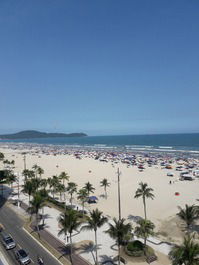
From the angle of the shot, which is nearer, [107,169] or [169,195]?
[169,195]

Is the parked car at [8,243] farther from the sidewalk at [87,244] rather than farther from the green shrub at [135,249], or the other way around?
the green shrub at [135,249]

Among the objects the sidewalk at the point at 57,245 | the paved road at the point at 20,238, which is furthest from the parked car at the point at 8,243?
the sidewalk at the point at 57,245

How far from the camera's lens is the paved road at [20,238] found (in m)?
23.1

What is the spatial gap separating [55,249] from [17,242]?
5.96 m

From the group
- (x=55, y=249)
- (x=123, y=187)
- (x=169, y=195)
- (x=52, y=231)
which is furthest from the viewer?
(x=123, y=187)

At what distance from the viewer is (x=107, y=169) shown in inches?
3295

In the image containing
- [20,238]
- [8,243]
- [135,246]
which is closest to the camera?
[135,246]

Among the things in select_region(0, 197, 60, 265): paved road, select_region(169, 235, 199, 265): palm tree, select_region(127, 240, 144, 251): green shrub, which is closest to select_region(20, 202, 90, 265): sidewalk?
select_region(0, 197, 60, 265): paved road

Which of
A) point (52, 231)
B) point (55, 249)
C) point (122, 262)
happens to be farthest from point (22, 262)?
point (122, 262)

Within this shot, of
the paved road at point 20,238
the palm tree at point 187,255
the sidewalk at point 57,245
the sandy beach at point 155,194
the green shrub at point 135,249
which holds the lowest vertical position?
the sandy beach at point 155,194

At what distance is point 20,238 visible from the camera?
2798 centimetres

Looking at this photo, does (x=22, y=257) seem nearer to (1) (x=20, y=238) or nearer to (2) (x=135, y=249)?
(1) (x=20, y=238)

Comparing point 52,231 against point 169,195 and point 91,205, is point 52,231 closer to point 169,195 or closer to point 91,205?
point 91,205

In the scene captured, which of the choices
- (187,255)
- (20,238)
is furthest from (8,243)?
(187,255)
